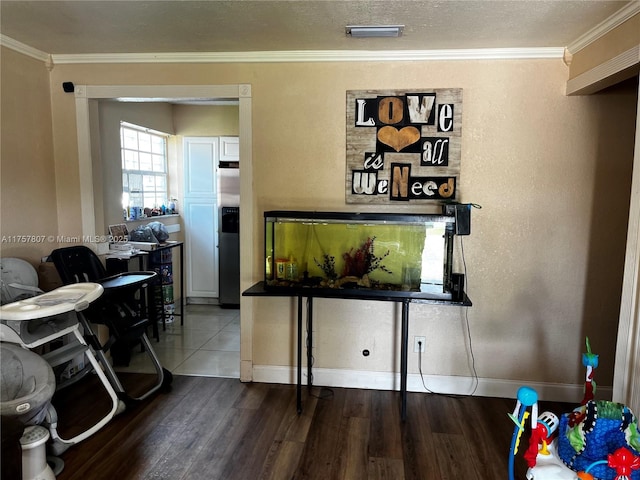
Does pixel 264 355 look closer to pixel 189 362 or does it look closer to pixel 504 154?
pixel 189 362

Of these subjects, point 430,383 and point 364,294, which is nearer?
point 364,294

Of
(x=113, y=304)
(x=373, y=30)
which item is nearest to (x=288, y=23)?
(x=373, y=30)

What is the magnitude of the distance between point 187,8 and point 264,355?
2391mm

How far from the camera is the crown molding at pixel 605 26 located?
2152 millimetres

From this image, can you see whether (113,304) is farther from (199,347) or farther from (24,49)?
(24,49)

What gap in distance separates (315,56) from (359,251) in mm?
1429

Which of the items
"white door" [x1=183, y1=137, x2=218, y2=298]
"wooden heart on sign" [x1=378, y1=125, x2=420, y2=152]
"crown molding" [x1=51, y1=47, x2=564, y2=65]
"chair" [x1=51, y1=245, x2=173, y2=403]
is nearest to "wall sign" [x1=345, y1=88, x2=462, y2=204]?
"wooden heart on sign" [x1=378, y1=125, x2=420, y2=152]

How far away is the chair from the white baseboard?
0.85 metres

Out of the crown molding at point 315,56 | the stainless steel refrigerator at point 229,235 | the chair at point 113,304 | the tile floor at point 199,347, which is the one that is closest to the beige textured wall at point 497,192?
the crown molding at point 315,56

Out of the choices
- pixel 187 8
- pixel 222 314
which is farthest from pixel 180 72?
pixel 222 314

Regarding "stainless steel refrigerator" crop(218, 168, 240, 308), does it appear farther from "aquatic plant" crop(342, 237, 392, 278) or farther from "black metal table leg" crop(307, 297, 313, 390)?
"aquatic plant" crop(342, 237, 392, 278)

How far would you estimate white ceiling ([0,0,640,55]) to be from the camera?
2221mm

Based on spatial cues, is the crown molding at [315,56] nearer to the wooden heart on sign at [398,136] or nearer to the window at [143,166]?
the wooden heart on sign at [398,136]

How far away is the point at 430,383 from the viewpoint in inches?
122
